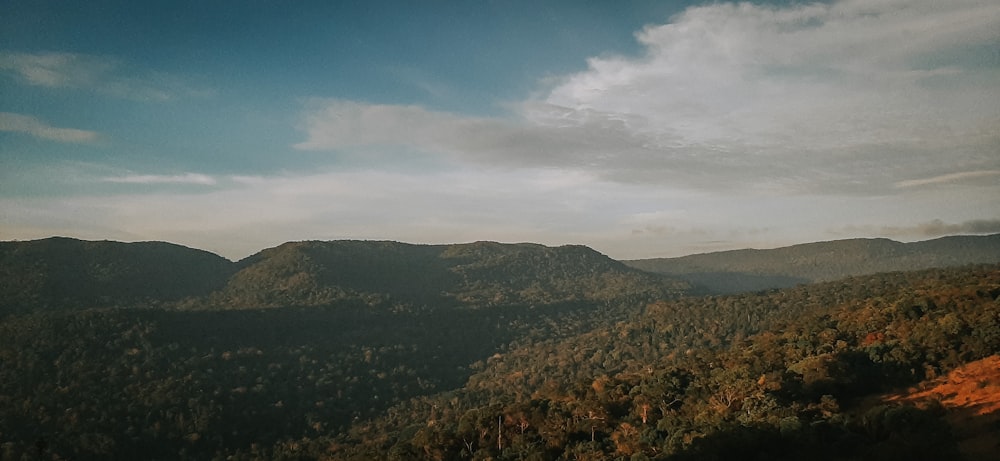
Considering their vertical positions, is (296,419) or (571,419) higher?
(571,419)

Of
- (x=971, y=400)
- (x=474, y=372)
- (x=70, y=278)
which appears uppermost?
(x=70, y=278)

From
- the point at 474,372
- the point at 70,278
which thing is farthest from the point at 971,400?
the point at 70,278

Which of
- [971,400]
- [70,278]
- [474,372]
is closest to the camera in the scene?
[971,400]

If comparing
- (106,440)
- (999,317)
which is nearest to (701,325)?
(999,317)

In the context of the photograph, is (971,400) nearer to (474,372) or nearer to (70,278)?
(474,372)

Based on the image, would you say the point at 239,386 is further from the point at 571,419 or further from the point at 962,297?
the point at 962,297

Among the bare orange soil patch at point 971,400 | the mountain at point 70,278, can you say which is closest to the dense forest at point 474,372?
the mountain at point 70,278

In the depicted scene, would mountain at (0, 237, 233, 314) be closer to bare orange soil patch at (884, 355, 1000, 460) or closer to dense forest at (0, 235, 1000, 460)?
dense forest at (0, 235, 1000, 460)
